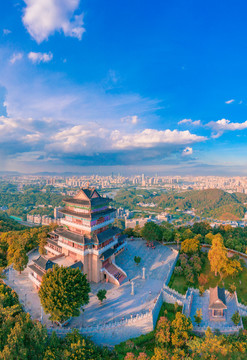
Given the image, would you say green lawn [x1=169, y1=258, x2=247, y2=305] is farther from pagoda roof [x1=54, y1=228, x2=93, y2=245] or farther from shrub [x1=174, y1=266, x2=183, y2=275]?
pagoda roof [x1=54, y1=228, x2=93, y2=245]

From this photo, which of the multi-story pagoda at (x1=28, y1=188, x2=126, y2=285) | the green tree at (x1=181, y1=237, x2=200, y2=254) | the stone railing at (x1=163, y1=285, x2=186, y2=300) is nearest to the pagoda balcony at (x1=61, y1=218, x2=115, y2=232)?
the multi-story pagoda at (x1=28, y1=188, x2=126, y2=285)

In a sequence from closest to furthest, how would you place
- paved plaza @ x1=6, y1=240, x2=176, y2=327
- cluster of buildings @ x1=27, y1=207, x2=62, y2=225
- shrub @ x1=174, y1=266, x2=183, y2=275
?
paved plaza @ x1=6, y1=240, x2=176, y2=327 → shrub @ x1=174, y1=266, x2=183, y2=275 → cluster of buildings @ x1=27, y1=207, x2=62, y2=225

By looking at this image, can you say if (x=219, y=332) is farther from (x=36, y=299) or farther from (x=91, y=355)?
(x=36, y=299)

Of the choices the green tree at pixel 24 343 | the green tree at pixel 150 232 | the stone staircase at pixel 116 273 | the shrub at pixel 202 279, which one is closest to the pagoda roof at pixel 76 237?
the stone staircase at pixel 116 273

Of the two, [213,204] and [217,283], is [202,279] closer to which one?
[217,283]

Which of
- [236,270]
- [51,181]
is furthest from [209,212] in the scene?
[51,181]
